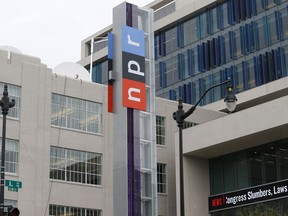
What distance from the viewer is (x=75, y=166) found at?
168 feet

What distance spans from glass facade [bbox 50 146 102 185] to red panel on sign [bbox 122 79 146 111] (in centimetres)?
1294

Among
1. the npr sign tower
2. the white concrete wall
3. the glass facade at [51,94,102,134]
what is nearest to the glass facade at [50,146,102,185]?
the white concrete wall

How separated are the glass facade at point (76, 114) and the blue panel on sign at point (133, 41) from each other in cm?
1306

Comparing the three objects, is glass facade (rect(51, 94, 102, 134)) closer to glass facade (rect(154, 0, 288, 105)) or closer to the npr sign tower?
the npr sign tower

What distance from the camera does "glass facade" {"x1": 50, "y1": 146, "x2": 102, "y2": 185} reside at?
165ft

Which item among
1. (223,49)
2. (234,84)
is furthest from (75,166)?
(223,49)

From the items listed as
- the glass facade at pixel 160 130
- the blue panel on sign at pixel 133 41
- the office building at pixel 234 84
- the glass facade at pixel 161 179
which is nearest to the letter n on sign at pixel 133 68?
the blue panel on sign at pixel 133 41

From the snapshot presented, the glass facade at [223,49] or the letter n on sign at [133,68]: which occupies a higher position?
the glass facade at [223,49]

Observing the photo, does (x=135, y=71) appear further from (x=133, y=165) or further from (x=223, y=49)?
(x=223, y=49)

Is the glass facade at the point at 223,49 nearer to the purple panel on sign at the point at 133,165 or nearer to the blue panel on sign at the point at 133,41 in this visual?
the blue panel on sign at the point at 133,41

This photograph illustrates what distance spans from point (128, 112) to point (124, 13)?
5755mm

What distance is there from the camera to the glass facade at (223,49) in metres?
62.9

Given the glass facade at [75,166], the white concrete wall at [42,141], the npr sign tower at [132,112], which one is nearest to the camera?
the npr sign tower at [132,112]

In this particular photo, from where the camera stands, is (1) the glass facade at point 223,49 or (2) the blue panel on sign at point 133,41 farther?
(1) the glass facade at point 223,49
